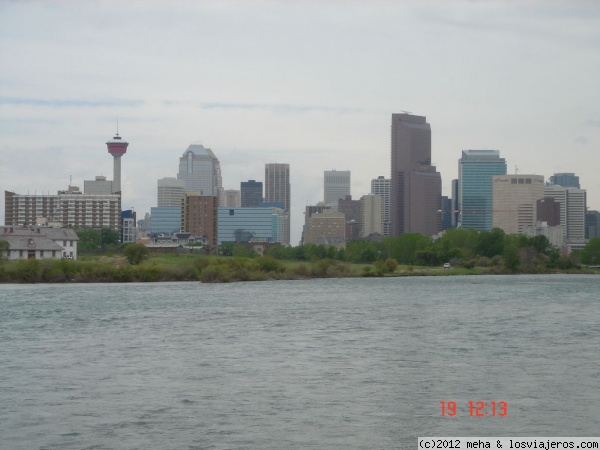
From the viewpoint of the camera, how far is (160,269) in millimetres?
139500

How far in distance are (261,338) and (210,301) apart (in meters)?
36.1

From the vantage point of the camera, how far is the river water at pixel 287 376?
30.6 meters

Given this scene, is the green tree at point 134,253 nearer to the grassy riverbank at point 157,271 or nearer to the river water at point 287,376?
the grassy riverbank at point 157,271

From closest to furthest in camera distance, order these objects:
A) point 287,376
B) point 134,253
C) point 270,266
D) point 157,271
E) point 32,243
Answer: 1. point 287,376
2. point 157,271
3. point 32,243
4. point 270,266
5. point 134,253

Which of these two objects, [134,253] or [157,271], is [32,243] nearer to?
[134,253]

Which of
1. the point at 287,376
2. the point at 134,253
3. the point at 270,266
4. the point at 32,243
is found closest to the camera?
the point at 287,376

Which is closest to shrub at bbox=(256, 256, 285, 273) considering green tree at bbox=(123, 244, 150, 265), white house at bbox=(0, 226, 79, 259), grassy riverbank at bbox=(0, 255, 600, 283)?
grassy riverbank at bbox=(0, 255, 600, 283)

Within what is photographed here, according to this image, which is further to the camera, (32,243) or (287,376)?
(32,243)

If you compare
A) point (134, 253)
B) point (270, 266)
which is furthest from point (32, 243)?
point (270, 266)

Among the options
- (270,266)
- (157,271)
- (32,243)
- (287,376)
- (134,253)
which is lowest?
(287,376)

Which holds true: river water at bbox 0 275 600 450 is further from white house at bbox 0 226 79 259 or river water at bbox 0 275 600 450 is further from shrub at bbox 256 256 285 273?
white house at bbox 0 226 79 259

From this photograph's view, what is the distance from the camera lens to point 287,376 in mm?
41281

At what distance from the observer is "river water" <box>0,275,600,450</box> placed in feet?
100

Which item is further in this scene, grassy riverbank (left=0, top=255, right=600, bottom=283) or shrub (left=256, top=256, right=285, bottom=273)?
shrub (left=256, top=256, right=285, bottom=273)
